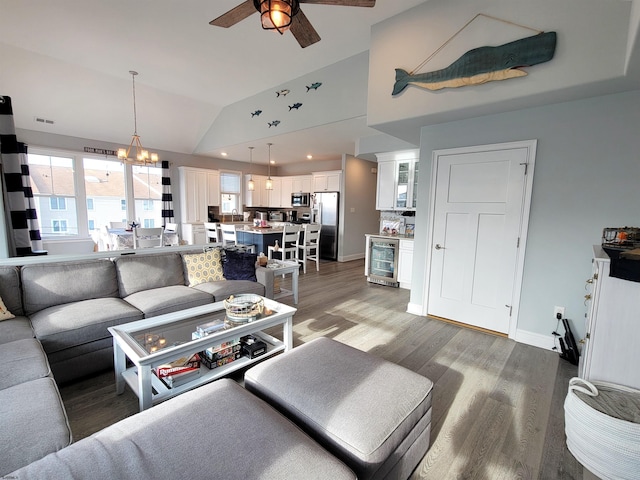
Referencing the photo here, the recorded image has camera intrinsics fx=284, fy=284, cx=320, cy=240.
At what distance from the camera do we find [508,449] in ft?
5.31

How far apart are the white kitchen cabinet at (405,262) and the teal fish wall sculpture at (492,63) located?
2.53m

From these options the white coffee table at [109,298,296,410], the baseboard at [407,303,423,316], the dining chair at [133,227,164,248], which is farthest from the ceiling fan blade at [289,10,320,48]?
the dining chair at [133,227,164,248]

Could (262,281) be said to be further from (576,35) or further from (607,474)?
(576,35)

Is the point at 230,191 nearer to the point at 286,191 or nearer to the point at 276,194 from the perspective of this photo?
the point at 276,194

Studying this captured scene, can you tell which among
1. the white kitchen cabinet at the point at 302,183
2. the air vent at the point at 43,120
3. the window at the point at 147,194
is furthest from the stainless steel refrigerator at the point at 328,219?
the air vent at the point at 43,120

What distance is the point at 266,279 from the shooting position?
339 cm

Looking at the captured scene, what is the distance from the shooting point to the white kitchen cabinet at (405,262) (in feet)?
15.5

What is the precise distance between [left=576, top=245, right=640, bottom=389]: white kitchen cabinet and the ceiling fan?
238 cm

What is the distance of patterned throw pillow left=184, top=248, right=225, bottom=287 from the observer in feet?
10.4

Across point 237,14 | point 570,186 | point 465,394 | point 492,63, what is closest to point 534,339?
point 465,394

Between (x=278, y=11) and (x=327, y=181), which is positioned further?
(x=327, y=181)

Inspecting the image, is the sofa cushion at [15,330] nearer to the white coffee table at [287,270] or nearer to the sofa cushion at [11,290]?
the sofa cushion at [11,290]

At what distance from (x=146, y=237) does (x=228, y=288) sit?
9.22 ft

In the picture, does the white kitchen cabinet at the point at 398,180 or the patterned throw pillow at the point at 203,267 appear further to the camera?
the white kitchen cabinet at the point at 398,180
